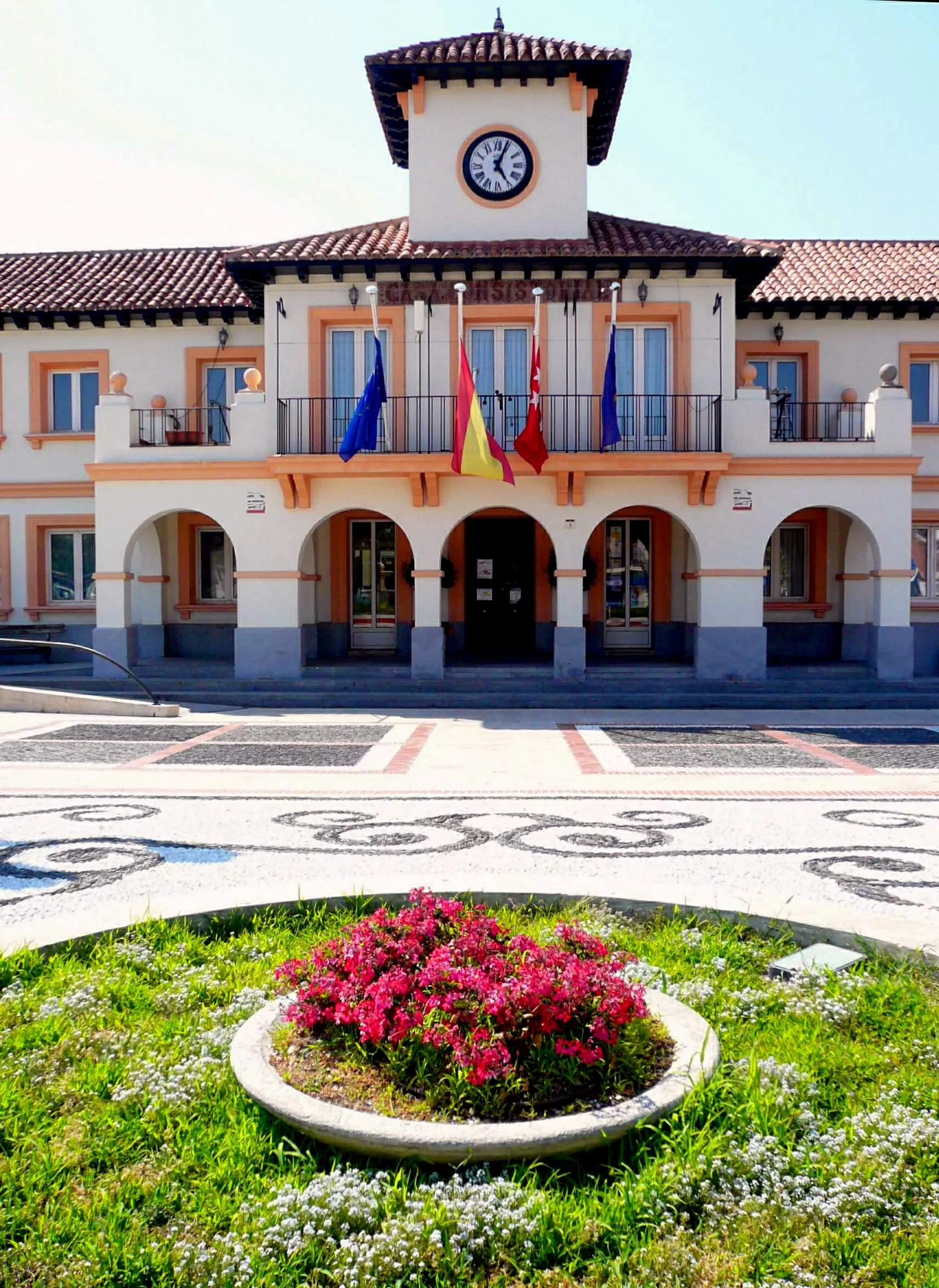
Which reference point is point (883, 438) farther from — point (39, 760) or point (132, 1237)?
point (132, 1237)

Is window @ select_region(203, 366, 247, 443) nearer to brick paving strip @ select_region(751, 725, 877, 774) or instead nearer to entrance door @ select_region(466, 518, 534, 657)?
entrance door @ select_region(466, 518, 534, 657)

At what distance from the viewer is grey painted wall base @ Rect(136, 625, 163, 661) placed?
2077 cm

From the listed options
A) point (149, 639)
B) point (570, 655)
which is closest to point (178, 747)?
point (570, 655)

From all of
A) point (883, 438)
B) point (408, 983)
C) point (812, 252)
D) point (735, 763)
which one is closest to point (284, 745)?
point (735, 763)

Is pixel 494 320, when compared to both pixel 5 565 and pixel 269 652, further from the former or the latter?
pixel 5 565

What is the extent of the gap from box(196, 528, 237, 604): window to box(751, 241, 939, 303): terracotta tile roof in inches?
450

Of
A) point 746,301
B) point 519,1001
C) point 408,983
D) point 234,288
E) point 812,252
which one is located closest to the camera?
point 519,1001

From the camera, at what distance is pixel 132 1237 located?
8.68 feet

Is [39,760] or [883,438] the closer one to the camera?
[39,760]

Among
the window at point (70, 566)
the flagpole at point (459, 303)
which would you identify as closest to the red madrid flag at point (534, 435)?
the flagpole at point (459, 303)

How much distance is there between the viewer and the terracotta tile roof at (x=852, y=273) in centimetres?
1930

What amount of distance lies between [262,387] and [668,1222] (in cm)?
1856

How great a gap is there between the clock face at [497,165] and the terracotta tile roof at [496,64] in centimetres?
99

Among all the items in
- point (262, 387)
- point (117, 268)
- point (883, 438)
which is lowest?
point (883, 438)
